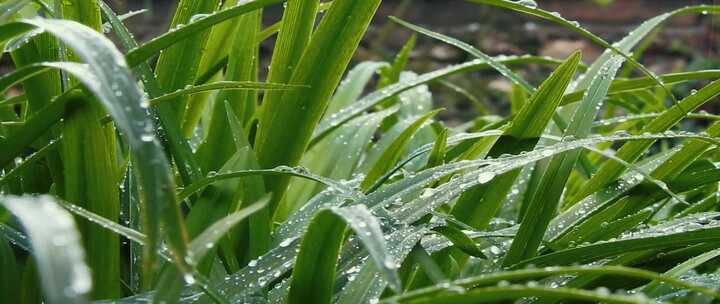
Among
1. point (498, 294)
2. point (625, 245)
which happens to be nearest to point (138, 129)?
point (498, 294)

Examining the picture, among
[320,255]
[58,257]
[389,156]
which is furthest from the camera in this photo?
[389,156]

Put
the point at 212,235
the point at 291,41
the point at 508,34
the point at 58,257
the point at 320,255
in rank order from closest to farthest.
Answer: the point at 58,257, the point at 212,235, the point at 320,255, the point at 291,41, the point at 508,34

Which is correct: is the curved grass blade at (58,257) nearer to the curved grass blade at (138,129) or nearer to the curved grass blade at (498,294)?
the curved grass blade at (138,129)

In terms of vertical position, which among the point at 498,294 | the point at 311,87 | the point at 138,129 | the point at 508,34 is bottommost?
the point at 498,294

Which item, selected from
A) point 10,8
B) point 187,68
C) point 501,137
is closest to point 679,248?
point 501,137

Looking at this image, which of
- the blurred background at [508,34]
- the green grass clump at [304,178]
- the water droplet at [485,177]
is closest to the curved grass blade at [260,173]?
the green grass clump at [304,178]

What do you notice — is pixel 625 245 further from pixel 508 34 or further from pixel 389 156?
pixel 508 34

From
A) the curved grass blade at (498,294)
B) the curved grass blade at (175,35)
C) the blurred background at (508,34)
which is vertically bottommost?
the curved grass blade at (498,294)
